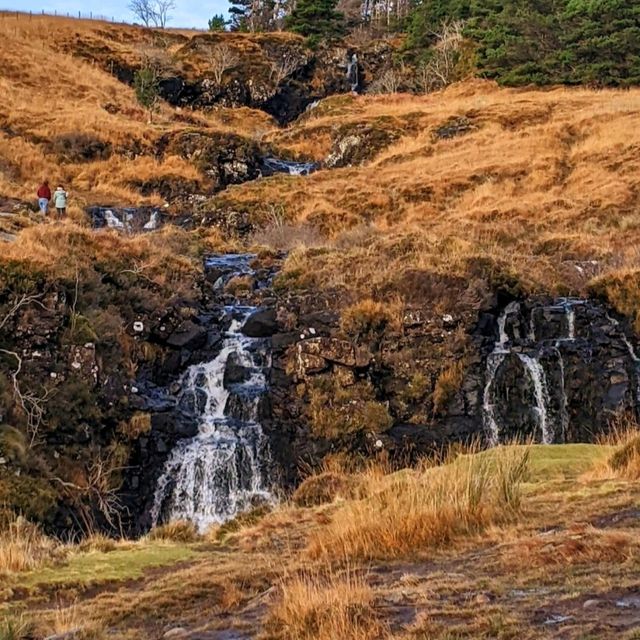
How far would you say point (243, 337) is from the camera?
20.4 m

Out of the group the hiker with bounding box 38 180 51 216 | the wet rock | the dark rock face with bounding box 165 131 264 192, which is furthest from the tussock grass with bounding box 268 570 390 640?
the wet rock

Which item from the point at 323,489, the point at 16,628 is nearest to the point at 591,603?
the point at 16,628

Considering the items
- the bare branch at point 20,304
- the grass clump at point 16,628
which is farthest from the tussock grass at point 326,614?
the bare branch at point 20,304

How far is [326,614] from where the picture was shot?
4.07m

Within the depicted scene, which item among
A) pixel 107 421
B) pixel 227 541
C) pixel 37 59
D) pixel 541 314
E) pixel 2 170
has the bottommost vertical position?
pixel 227 541

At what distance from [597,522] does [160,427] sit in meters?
12.6

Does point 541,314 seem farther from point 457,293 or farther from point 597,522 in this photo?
point 597,522

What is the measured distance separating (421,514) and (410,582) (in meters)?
1.28

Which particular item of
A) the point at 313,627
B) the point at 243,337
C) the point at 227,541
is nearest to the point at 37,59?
the point at 243,337

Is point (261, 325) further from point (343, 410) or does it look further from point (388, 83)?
point (388, 83)

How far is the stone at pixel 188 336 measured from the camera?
64.5ft

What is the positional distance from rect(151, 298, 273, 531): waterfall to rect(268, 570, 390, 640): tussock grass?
36.9 feet

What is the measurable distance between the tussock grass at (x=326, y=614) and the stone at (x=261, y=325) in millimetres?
15572

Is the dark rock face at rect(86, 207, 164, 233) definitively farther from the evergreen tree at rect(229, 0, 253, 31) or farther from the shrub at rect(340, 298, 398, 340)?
the evergreen tree at rect(229, 0, 253, 31)
